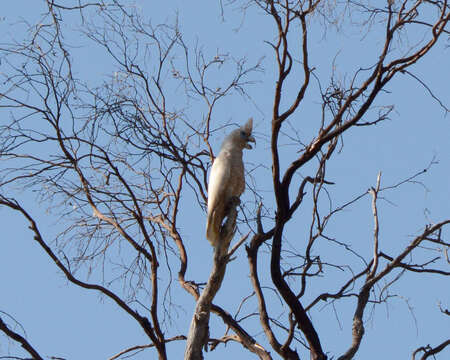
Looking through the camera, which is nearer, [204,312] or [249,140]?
[204,312]

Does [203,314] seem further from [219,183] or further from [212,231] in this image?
[219,183]

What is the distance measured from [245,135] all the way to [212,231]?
939mm

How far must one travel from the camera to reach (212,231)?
19.1 feet

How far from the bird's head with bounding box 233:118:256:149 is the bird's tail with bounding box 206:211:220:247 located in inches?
29.2

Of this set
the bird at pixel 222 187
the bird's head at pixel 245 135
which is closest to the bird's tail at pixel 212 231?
the bird at pixel 222 187

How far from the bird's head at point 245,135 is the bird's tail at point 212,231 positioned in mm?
742

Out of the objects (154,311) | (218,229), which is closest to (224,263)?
(218,229)

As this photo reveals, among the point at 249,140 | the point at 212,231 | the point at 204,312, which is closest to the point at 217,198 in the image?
the point at 212,231

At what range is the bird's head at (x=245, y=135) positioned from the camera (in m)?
6.11

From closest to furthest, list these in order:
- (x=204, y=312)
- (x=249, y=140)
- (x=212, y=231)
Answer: (x=204, y=312)
(x=212, y=231)
(x=249, y=140)

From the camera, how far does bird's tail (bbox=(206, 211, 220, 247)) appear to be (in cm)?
579

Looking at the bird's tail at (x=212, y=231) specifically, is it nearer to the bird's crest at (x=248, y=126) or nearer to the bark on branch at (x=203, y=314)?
the bark on branch at (x=203, y=314)

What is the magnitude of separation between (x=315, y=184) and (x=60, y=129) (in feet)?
7.44

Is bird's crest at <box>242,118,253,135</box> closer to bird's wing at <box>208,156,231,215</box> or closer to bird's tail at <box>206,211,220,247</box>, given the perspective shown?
bird's wing at <box>208,156,231,215</box>
